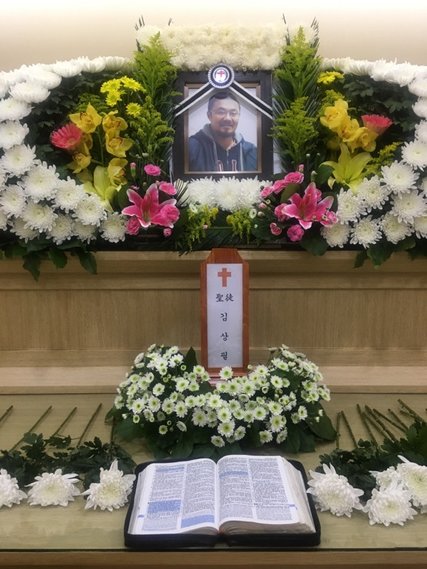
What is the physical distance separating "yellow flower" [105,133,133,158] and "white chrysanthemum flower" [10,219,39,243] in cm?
29

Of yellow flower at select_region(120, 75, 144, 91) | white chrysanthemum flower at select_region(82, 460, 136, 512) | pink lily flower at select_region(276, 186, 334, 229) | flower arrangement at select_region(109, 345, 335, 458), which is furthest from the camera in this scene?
yellow flower at select_region(120, 75, 144, 91)

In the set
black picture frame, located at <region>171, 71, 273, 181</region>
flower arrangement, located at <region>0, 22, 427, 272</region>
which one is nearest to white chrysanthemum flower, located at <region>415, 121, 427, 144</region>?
flower arrangement, located at <region>0, 22, 427, 272</region>

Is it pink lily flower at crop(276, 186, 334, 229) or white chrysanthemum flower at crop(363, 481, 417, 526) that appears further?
pink lily flower at crop(276, 186, 334, 229)

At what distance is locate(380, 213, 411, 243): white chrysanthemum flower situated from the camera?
4.61ft

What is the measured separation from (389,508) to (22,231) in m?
1.03

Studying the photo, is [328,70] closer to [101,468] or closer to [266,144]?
[266,144]

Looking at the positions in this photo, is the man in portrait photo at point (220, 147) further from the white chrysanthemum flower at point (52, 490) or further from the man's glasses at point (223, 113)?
the white chrysanthemum flower at point (52, 490)

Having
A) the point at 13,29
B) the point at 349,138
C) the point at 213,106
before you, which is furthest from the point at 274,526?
the point at 13,29

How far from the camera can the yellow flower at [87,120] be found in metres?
1.43

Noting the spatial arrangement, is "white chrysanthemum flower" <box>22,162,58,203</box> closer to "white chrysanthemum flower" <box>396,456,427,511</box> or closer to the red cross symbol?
the red cross symbol

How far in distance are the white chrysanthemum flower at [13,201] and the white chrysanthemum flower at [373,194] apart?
83cm

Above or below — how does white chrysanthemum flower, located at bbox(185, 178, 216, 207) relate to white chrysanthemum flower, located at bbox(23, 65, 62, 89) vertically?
below

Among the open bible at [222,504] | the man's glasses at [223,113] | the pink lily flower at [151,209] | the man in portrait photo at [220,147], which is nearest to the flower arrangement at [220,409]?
the open bible at [222,504]

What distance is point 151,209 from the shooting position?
1362 millimetres
